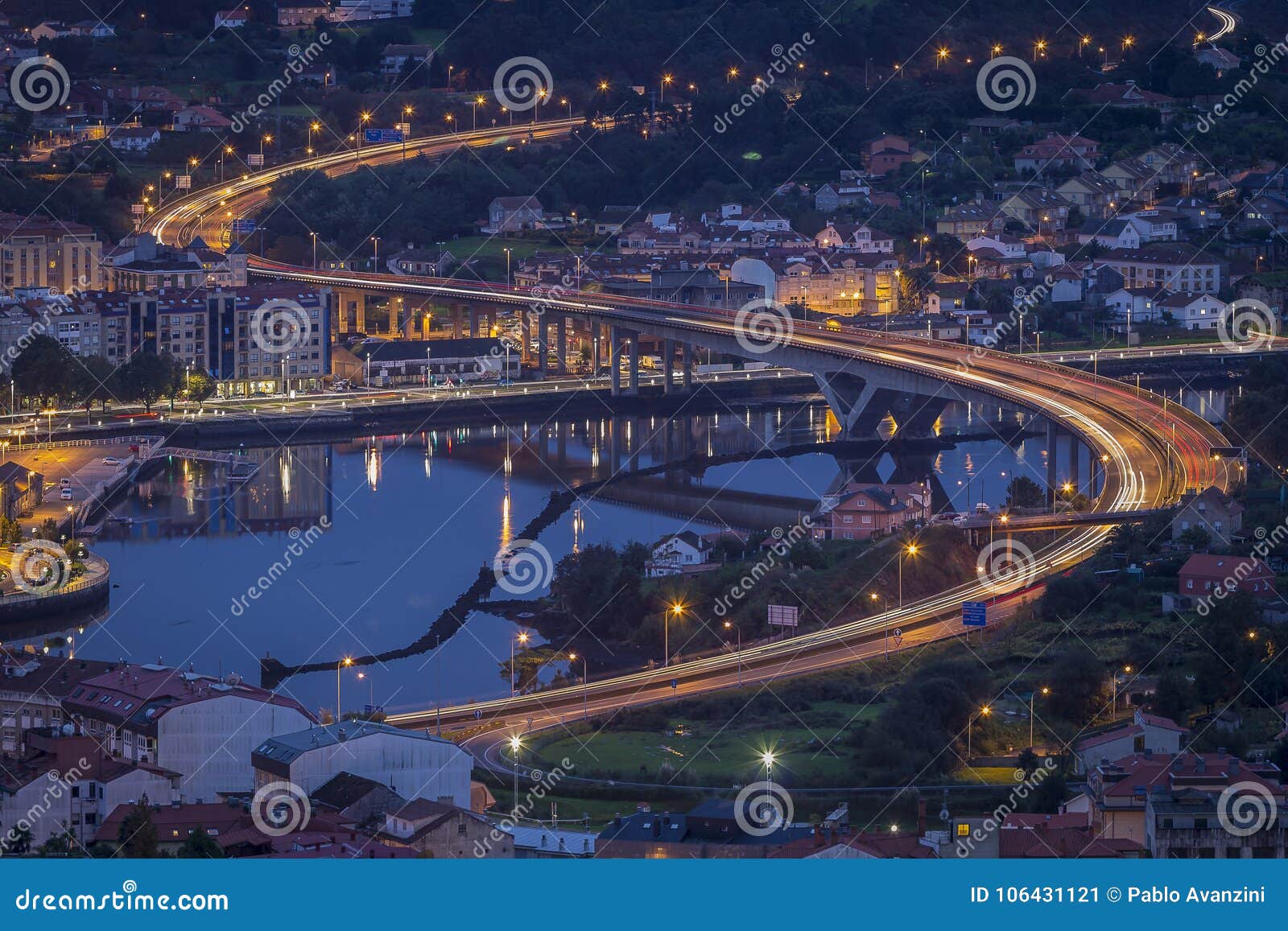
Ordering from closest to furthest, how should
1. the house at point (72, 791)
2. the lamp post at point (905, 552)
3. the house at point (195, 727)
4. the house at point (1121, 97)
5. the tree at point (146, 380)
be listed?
1. the house at point (72, 791)
2. the house at point (195, 727)
3. the lamp post at point (905, 552)
4. the tree at point (146, 380)
5. the house at point (1121, 97)

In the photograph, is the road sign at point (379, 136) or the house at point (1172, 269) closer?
the house at point (1172, 269)

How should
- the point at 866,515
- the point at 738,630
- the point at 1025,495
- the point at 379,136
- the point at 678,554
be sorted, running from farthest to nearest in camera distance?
the point at 379,136, the point at 1025,495, the point at 866,515, the point at 678,554, the point at 738,630

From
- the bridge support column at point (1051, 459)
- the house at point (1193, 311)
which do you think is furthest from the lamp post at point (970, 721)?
the house at point (1193, 311)

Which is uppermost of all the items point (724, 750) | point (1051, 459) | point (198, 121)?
point (198, 121)

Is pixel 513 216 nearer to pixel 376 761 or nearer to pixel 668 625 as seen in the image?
pixel 668 625

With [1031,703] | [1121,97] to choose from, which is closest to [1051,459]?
[1031,703]

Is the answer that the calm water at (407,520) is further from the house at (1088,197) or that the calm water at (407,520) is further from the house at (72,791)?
the house at (1088,197)

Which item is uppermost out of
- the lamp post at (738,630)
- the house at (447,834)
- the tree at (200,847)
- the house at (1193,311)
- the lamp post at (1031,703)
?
the house at (1193,311)
